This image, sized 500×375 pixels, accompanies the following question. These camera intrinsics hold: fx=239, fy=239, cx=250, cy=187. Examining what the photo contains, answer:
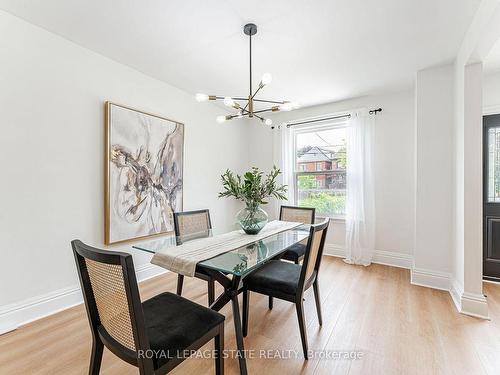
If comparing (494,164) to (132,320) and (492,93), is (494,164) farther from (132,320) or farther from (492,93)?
(132,320)

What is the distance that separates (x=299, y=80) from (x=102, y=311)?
3.02 meters

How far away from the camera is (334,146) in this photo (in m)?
3.93

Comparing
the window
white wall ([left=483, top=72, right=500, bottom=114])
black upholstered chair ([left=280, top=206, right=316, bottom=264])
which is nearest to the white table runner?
black upholstered chair ([left=280, top=206, right=316, bottom=264])

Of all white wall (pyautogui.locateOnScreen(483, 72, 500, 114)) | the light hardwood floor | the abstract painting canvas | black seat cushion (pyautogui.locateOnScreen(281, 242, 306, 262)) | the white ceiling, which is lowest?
the light hardwood floor

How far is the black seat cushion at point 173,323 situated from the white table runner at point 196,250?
18cm

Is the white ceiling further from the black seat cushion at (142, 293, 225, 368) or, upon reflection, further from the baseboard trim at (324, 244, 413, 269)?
the baseboard trim at (324, 244, 413, 269)

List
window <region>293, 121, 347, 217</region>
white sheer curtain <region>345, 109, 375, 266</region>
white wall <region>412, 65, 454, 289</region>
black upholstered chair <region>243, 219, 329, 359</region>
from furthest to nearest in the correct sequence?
window <region>293, 121, 347, 217</region>, white sheer curtain <region>345, 109, 375, 266</region>, white wall <region>412, 65, 454, 289</region>, black upholstered chair <region>243, 219, 329, 359</region>

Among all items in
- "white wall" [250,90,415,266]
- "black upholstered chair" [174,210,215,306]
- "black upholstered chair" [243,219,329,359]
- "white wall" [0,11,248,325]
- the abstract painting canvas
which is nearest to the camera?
"black upholstered chair" [243,219,329,359]

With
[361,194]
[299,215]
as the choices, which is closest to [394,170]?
[361,194]

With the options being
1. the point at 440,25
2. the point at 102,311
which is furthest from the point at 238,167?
the point at 102,311

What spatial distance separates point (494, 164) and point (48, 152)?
470 centimetres

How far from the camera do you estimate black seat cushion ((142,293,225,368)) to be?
3.49ft

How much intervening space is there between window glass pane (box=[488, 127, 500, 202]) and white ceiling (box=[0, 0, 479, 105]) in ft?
3.60

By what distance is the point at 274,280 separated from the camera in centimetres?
175
